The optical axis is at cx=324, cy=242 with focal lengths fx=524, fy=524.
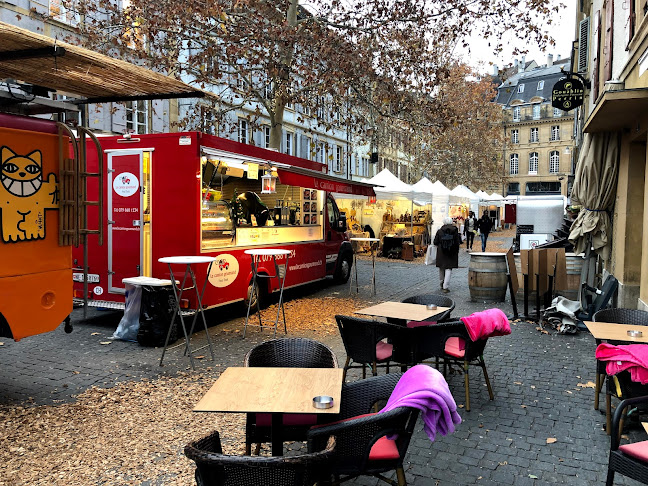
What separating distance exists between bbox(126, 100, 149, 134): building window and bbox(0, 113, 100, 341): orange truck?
48.1 feet

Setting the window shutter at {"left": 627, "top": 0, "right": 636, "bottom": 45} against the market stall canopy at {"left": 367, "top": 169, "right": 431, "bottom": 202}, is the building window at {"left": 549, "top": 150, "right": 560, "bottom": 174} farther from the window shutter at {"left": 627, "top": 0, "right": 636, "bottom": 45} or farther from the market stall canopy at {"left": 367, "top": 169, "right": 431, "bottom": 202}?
the window shutter at {"left": 627, "top": 0, "right": 636, "bottom": 45}

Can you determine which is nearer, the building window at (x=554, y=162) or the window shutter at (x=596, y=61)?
the window shutter at (x=596, y=61)

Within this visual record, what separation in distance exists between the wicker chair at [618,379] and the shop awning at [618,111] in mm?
2714

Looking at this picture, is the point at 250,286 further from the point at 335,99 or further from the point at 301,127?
the point at 301,127

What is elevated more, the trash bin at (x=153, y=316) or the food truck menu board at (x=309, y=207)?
the food truck menu board at (x=309, y=207)

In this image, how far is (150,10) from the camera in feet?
44.1

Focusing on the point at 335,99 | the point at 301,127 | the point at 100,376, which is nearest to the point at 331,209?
the point at 335,99

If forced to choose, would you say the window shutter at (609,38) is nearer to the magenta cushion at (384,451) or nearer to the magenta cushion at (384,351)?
the magenta cushion at (384,351)

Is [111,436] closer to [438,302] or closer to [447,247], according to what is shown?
[438,302]

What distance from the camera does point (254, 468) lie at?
7.15 ft

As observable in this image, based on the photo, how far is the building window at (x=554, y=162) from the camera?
6856cm

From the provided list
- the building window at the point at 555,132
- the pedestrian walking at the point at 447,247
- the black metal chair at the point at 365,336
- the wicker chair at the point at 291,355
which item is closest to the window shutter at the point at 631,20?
the pedestrian walking at the point at 447,247

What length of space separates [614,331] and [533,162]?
7148 centimetres

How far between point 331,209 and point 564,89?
673cm
